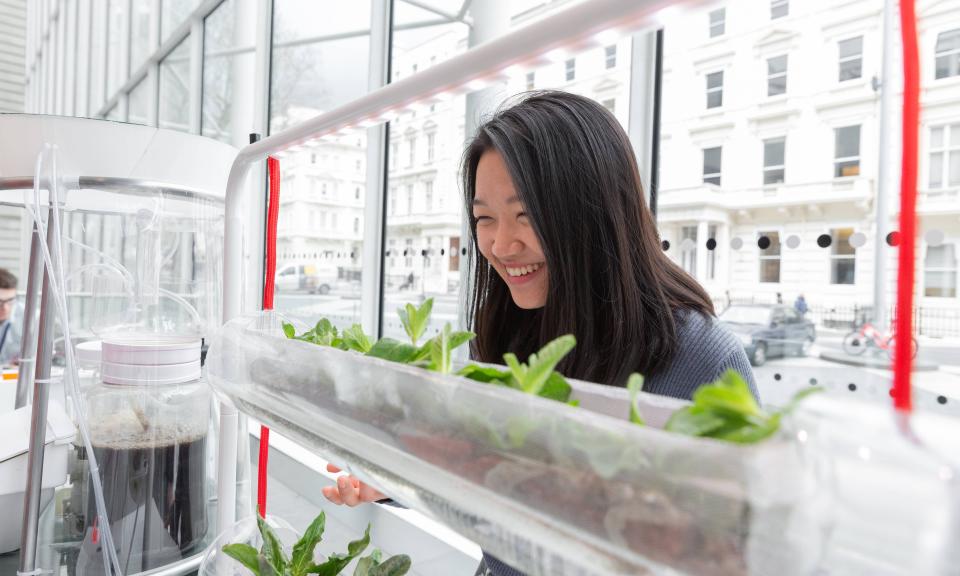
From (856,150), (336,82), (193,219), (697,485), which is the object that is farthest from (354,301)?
(697,485)

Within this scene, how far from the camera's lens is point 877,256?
1.61 metres

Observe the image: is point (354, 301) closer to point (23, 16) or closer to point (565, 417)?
point (565, 417)

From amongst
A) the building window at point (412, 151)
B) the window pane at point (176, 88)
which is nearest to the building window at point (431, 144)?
the building window at point (412, 151)

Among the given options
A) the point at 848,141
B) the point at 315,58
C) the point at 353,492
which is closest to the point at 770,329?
the point at 848,141

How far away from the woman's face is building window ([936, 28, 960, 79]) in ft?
3.97

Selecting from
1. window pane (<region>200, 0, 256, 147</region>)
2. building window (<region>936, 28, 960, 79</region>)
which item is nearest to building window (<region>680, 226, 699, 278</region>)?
building window (<region>936, 28, 960, 79</region>)

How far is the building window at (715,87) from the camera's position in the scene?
71.1 inches

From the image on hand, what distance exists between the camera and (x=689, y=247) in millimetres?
1871

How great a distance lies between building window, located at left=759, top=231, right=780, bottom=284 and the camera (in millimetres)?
1765

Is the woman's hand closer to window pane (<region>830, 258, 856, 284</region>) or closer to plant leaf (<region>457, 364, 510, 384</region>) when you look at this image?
plant leaf (<region>457, 364, 510, 384</region>)

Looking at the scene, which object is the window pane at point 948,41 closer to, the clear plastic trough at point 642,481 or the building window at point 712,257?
the building window at point 712,257

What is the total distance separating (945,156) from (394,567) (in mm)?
1537

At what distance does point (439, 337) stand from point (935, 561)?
31 cm

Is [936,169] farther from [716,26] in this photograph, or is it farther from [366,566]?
[366,566]
